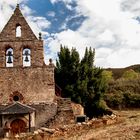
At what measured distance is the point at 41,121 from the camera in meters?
32.7

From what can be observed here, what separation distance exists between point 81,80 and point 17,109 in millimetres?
11829

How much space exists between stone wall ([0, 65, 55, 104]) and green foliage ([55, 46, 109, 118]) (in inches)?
289

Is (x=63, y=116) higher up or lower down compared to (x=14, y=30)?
lower down

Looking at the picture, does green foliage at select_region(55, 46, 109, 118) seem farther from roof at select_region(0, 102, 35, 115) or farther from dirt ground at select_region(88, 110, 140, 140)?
dirt ground at select_region(88, 110, 140, 140)

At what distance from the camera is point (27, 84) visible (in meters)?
34.0

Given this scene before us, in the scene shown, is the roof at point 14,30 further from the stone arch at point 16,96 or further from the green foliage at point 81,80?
the green foliage at point 81,80

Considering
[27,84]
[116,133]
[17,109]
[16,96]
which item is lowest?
[116,133]

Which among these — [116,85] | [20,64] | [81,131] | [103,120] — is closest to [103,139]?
[81,131]

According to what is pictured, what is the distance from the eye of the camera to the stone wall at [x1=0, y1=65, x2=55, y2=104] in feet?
111

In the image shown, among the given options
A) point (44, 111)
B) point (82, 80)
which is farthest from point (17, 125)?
point (82, 80)

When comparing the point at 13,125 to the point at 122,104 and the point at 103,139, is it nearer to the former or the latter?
the point at 103,139

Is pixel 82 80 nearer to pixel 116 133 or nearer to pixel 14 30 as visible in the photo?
pixel 14 30

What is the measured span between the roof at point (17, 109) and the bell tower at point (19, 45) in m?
3.72

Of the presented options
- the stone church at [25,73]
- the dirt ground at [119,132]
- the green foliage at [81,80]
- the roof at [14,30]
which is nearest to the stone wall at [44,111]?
the stone church at [25,73]
